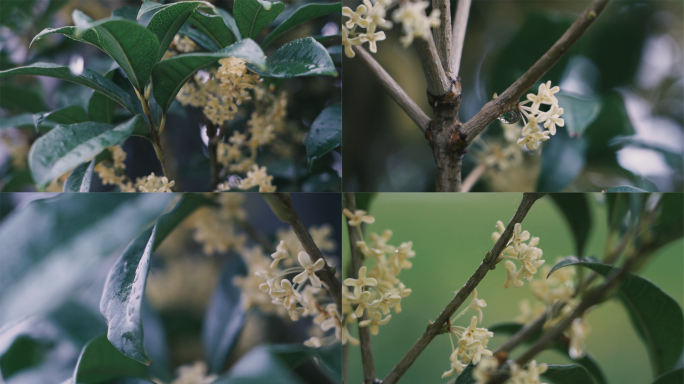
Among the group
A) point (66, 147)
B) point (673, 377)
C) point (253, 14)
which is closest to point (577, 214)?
point (673, 377)

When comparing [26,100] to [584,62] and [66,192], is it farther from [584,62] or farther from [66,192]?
[584,62]

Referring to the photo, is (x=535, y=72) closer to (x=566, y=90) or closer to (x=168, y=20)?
(x=566, y=90)

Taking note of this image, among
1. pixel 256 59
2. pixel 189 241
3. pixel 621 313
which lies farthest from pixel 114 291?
pixel 621 313

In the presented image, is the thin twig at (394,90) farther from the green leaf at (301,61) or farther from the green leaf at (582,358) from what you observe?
the green leaf at (582,358)

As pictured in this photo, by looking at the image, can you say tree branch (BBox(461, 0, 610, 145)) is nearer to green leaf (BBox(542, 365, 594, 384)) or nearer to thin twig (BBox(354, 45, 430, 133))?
thin twig (BBox(354, 45, 430, 133))

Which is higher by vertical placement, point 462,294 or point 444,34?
point 444,34

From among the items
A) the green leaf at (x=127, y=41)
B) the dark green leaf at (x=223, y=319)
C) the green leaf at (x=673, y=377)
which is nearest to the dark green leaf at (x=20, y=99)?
the green leaf at (x=127, y=41)
